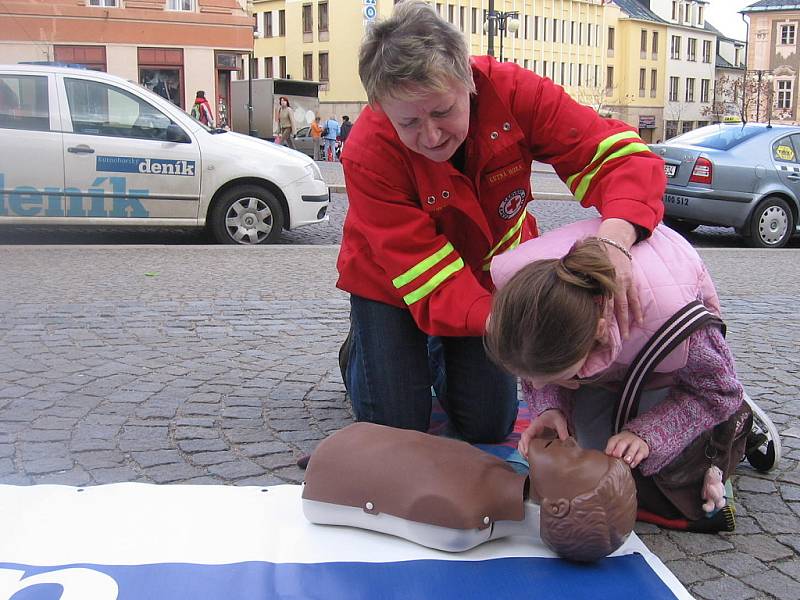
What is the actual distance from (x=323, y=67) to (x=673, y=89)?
119ft

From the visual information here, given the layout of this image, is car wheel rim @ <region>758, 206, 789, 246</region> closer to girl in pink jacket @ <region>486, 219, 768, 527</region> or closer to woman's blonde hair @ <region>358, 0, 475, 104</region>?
girl in pink jacket @ <region>486, 219, 768, 527</region>

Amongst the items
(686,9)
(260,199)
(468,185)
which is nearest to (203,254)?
(260,199)

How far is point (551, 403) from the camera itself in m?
2.74

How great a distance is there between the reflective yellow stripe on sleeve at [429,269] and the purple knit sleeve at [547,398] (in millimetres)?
409

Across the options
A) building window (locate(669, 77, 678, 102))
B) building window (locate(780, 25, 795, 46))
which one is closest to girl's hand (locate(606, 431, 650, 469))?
building window (locate(780, 25, 795, 46))

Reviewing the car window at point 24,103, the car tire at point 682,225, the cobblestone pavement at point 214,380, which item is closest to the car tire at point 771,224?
the car tire at point 682,225

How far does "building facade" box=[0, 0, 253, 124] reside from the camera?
3403 cm

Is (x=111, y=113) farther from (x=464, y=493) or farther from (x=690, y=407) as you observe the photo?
(x=690, y=407)

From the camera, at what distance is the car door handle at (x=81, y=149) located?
8.26 metres

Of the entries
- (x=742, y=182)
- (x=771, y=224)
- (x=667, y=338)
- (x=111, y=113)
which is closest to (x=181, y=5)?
(x=111, y=113)

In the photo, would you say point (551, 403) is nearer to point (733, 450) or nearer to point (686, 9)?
point (733, 450)

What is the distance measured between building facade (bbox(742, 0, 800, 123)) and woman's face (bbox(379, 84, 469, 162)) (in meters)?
80.3

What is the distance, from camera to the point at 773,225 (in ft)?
33.9

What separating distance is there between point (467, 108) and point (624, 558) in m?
Answer: 1.32
